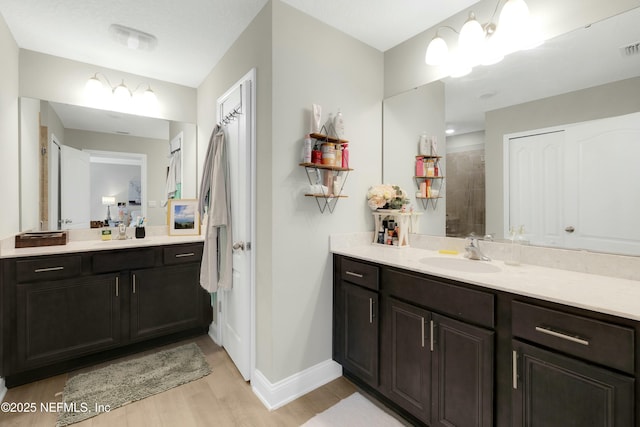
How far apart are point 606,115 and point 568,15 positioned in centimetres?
58

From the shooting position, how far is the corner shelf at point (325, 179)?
1943mm

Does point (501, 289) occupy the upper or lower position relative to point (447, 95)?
lower

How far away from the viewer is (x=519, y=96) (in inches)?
67.5

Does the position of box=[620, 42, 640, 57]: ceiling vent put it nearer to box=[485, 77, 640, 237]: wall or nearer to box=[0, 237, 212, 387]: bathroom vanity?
box=[485, 77, 640, 237]: wall

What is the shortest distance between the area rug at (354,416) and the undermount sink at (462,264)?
964mm

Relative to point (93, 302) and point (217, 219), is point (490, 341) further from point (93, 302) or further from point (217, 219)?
point (93, 302)

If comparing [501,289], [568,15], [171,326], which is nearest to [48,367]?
[171,326]

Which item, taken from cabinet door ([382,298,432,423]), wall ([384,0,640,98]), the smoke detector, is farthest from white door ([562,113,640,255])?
the smoke detector

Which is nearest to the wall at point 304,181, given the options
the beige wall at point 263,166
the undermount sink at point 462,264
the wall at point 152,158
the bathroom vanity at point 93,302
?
the beige wall at point 263,166

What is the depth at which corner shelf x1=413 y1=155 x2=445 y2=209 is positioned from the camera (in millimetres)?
2156

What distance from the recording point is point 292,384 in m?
1.90

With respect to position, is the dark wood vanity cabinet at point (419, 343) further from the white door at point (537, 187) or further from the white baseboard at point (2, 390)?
the white baseboard at point (2, 390)

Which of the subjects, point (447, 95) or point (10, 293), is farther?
point (447, 95)

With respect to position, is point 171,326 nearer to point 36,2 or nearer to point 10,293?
point 10,293
